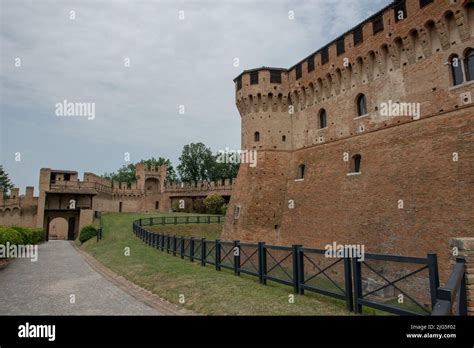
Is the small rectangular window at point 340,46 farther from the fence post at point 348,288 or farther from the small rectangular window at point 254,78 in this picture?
the fence post at point 348,288

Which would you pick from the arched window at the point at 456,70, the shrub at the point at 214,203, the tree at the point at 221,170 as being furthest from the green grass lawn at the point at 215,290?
the tree at the point at 221,170

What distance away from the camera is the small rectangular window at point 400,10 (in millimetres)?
15625

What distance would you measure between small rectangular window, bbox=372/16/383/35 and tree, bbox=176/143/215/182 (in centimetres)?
5210

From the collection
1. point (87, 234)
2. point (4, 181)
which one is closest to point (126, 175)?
point (4, 181)

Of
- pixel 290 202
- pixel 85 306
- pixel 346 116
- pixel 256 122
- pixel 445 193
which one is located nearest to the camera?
pixel 85 306

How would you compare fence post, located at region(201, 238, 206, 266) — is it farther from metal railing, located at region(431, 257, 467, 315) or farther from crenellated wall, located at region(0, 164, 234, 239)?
crenellated wall, located at region(0, 164, 234, 239)

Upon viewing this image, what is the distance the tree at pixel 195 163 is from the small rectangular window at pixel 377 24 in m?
52.1

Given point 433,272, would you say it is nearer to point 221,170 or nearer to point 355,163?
point 355,163

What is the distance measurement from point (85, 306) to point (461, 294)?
8615 mm

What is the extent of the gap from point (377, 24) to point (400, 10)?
144cm
